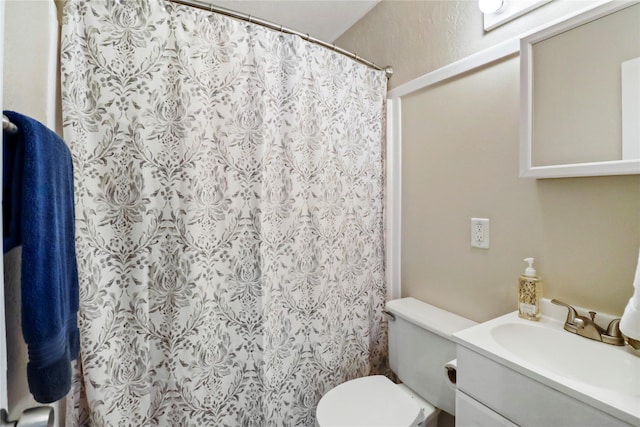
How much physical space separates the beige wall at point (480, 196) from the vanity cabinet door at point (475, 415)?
458 mm

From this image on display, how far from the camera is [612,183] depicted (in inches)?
35.7

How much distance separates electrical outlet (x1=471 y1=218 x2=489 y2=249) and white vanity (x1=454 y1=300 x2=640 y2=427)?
29cm

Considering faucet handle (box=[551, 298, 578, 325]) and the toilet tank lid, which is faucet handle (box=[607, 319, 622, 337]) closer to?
faucet handle (box=[551, 298, 578, 325])

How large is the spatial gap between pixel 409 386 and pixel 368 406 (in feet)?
0.80

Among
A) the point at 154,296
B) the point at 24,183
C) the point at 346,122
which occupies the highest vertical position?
the point at 346,122

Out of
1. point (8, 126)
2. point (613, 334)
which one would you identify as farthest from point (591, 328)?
point (8, 126)

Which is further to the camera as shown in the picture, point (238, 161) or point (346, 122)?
point (346, 122)

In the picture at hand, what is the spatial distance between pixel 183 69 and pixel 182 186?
43 centimetres

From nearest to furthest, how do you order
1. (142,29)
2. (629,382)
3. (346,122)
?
(629,382)
(142,29)
(346,122)

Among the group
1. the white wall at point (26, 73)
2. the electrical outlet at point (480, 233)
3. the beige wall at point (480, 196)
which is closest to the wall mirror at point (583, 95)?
the beige wall at point (480, 196)

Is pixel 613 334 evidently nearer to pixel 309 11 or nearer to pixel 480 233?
pixel 480 233

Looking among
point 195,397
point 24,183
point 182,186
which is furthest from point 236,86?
point 195,397

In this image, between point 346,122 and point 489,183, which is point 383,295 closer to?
point 489,183

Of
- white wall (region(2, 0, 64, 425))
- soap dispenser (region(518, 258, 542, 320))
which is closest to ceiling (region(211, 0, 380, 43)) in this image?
white wall (region(2, 0, 64, 425))
